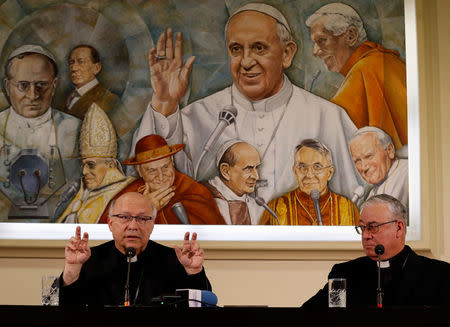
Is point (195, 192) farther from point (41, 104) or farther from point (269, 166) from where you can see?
point (41, 104)

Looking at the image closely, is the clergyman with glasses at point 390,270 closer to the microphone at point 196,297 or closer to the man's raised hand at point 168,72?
the microphone at point 196,297

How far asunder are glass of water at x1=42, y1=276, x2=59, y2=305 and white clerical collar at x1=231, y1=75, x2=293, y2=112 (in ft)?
6.94

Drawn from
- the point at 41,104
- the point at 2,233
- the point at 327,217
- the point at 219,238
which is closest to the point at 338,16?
the point at 327,217

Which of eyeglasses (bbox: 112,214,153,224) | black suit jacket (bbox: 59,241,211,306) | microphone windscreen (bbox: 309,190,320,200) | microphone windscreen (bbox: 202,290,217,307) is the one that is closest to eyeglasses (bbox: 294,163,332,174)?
microphone windscreen (bbox: 309,190,320,200)

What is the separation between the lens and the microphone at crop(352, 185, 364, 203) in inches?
208

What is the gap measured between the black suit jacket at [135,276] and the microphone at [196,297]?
0.76 metres

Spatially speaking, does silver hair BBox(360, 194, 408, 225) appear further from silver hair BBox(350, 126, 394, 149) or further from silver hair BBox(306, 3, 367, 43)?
silver hair BBox(306, 3, 367, 43)

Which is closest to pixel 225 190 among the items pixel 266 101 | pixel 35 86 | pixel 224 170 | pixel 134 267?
pixel 224 170

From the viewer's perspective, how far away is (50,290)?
12.2 feet

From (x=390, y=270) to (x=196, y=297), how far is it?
5.07 ft

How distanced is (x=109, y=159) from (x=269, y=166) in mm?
1085

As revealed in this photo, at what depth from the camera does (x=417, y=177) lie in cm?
527

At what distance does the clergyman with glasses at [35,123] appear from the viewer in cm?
526

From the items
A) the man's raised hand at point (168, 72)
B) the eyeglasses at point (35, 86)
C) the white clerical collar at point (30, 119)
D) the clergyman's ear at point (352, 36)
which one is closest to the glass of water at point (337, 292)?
the man's raised hand at point (168, 72)
